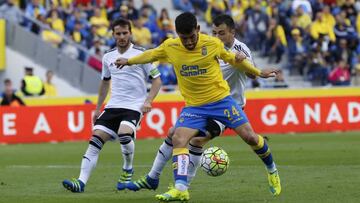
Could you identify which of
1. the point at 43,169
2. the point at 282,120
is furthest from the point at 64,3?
the point at 43,169

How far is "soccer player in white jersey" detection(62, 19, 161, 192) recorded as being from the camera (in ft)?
42.9

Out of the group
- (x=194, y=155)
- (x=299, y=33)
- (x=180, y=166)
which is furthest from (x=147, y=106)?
(x=299, y=33)

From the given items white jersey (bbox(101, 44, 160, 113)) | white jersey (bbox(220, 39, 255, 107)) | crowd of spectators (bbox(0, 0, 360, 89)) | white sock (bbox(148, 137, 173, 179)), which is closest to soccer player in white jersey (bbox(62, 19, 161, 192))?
white jersey (bbox(101, 44, 160, 113))

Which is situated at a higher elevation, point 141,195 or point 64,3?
point 141,195

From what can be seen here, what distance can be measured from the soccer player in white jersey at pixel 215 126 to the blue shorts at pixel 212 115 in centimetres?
19

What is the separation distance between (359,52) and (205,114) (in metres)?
22.2

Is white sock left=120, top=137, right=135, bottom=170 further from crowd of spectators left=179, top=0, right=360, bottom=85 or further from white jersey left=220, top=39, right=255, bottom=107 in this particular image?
crowd of spectators left=179, top=0, right=360, bottom=85

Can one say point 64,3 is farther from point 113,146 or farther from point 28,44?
point 113,146

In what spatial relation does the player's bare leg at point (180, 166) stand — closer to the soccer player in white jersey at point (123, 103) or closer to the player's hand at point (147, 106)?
the player's hand at point (147, 106)

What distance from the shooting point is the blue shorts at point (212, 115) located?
448 inches

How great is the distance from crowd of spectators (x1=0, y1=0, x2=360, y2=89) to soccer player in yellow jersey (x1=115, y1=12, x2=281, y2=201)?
701 inches

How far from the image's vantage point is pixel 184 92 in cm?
1154

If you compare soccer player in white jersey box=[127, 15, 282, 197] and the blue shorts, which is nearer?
the blue shorts

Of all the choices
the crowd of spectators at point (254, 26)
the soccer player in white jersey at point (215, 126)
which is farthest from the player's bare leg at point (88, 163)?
the crowd of spectators at point (254, 26)
